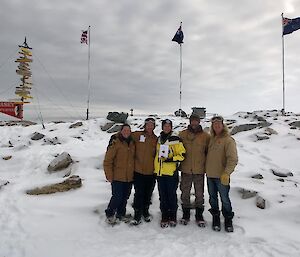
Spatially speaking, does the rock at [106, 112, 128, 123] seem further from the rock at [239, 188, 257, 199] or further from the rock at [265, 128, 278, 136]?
the rock at [239, 188, 257, 199]

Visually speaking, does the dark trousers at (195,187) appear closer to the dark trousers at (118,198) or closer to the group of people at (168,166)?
the group of people at (168,166)

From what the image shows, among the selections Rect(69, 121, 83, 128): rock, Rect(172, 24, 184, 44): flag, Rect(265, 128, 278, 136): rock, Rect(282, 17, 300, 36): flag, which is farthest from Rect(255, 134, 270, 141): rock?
Rect(172, 24, 184, 44): flag

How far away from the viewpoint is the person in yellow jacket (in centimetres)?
622

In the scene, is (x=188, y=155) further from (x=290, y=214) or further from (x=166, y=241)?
(x=290, y=214)

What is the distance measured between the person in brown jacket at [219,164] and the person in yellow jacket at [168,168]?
615mm

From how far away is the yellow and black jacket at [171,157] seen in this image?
6227 millimetres

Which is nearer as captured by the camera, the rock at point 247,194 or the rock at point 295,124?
the rock at point 247,194

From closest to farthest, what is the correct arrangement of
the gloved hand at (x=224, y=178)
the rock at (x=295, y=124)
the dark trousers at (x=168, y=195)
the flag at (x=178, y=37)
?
the gloved hand at (x=224, y=178) → the dark trousers at (x=168, y=195) → the rock at (x=295, y=124) → the flag at (x=178, y=37)

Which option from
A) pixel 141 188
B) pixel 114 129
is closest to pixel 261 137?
pixel 114 129

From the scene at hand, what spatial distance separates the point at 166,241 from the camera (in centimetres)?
554

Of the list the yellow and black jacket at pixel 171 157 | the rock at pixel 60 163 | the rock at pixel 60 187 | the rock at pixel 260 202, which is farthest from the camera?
the rock at pixel 60 163

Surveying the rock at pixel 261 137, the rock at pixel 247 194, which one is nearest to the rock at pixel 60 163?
the rock at pixel 247 194

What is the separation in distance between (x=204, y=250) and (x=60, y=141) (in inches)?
502

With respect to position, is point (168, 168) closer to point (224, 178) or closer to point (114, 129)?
point (224, 178)
